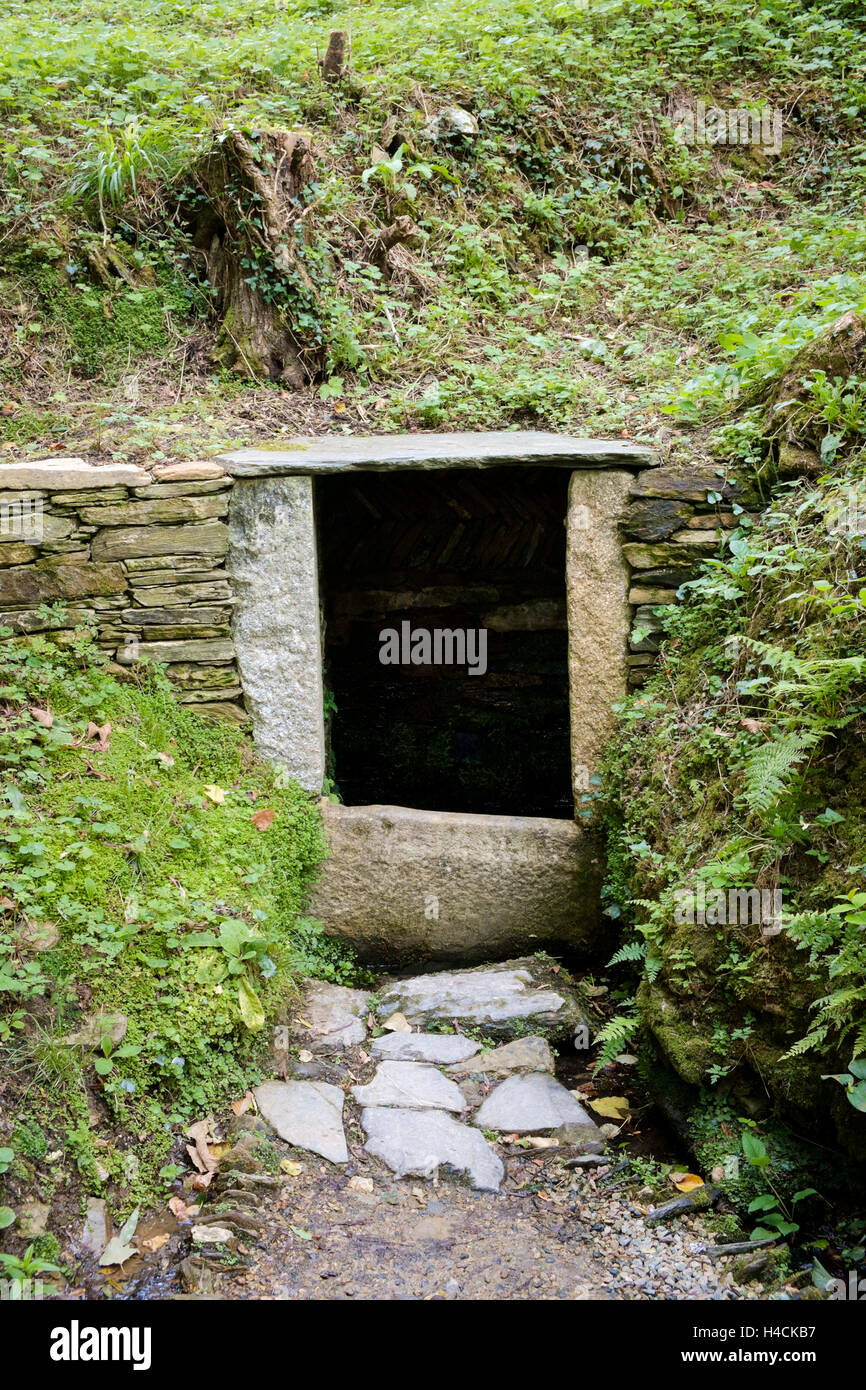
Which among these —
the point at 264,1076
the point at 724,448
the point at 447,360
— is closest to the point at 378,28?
the point at 447,360

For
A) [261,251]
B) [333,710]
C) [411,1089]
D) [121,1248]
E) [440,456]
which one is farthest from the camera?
[333,710]

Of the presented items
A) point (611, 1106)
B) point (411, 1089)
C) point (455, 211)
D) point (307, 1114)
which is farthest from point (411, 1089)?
point (455, 211)

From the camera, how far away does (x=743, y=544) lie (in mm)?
4008

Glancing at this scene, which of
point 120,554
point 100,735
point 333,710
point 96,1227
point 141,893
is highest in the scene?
point 120,554

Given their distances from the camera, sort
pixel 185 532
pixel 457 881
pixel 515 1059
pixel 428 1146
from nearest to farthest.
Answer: pixel 428 1146, pixel 515 1059, pixel 185 532, pixel 457 881

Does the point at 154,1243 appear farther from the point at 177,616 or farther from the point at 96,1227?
the point at 177,616

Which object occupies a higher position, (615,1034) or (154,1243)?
(615,1034)

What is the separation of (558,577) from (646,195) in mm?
2764

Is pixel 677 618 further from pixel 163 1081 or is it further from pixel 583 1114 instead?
pixel 163 1081

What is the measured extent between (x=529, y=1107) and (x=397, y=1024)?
0.77m

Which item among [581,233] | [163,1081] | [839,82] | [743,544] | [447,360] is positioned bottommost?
[163,1081]

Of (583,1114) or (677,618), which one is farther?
(677,618)

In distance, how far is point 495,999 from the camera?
4.17 metres

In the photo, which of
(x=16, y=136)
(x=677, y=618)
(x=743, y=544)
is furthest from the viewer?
(x=16, y=136)
